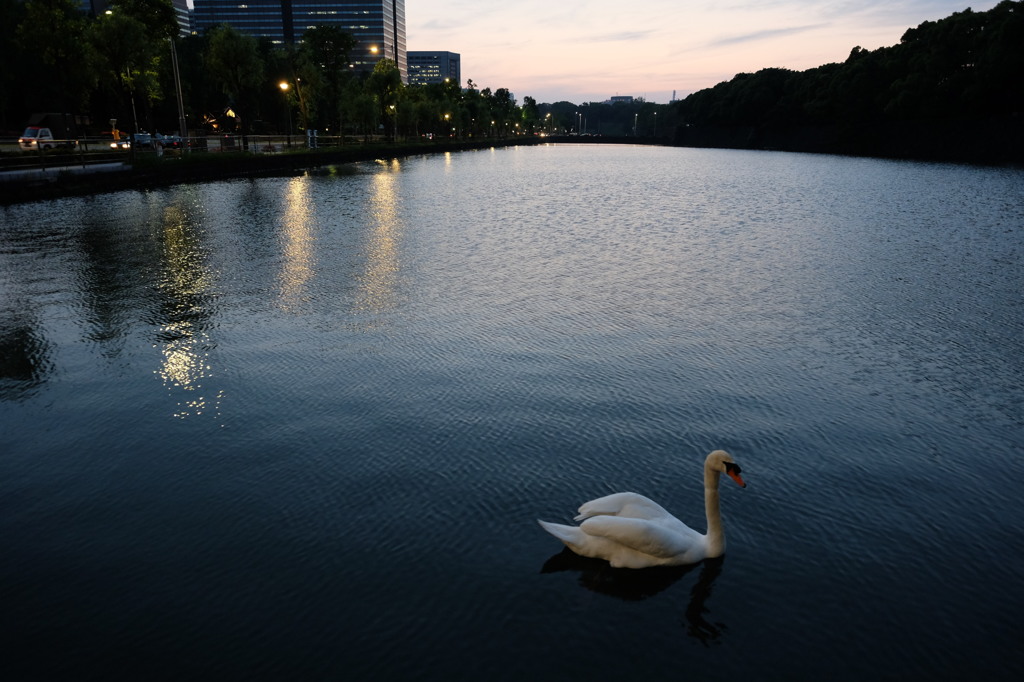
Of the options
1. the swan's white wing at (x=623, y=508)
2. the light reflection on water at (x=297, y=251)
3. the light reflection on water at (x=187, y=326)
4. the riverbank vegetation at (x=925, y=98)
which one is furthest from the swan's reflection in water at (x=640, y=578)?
the riverbank vegetation at (x=925, y=98)

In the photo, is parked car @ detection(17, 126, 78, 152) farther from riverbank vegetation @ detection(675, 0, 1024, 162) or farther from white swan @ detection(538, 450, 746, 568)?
riverbank vegetation @ detection(675, 0, 1024, 162)

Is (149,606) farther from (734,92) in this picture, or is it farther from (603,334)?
(734,92)

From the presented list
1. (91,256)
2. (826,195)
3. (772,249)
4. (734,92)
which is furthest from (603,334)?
(734,92)

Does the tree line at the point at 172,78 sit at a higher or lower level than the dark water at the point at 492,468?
higher

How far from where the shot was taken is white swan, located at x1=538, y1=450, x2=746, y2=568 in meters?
5.29

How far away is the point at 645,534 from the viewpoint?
5262 mm

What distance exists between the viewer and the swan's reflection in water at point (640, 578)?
5.10 metres

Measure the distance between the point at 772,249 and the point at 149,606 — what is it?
19.4m

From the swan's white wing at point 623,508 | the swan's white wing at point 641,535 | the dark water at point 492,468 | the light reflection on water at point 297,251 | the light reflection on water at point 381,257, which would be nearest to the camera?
the dark water at point 492,468

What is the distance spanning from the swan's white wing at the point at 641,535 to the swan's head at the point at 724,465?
0.63m

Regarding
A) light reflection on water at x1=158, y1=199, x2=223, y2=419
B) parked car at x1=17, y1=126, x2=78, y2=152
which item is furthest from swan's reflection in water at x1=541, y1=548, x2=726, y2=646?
parked car at x1=17, y1=126, x2=78, y2=152

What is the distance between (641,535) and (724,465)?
0.88 m

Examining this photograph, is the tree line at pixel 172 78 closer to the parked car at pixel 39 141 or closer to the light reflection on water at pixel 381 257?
the parked car at pixel 39 141

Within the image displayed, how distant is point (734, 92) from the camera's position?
476 ft
